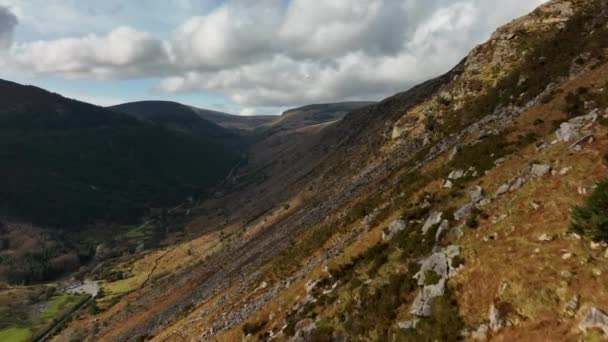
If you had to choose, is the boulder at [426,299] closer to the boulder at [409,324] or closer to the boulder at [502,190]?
the boulder at [409,324]

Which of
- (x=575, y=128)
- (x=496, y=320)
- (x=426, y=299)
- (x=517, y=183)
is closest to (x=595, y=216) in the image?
(x=496, y=320)

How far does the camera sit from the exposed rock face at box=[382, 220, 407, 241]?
1510 inches

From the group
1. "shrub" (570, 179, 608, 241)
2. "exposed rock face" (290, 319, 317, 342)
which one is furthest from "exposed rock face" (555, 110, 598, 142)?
"exposed rock face" (290, 319, 317, 342)

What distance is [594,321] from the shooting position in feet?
54.1

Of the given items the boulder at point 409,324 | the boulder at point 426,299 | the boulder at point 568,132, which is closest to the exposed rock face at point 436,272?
the boulder at point 426,299

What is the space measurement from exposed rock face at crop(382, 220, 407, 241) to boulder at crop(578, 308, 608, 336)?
21.2m

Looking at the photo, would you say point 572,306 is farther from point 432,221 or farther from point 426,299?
point 432,221

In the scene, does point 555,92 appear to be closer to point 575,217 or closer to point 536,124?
point 536,124

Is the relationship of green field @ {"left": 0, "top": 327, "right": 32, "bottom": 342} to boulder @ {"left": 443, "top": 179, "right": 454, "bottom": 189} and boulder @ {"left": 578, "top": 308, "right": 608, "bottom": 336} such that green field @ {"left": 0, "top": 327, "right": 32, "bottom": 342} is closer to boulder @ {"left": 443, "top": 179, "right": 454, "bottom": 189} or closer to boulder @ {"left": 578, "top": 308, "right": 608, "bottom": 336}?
boulder @ {"left": 443, "top": 179, "right": 454, "bottom": 189}

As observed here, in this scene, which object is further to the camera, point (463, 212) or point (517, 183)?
point (463, 212)

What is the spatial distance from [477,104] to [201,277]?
244 ft

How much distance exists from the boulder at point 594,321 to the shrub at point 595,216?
170 inches

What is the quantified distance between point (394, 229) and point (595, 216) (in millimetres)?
20223

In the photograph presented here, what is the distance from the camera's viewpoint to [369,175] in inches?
3649
